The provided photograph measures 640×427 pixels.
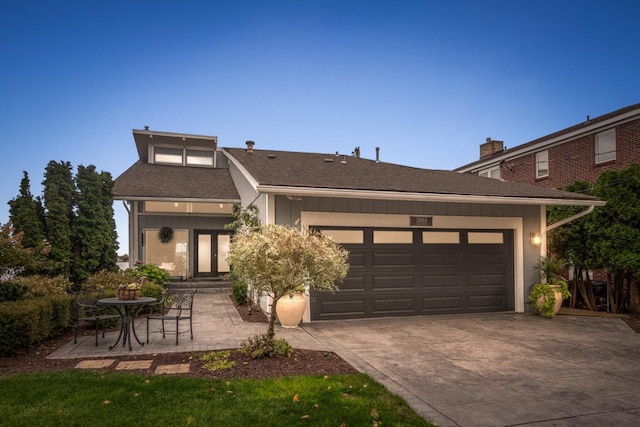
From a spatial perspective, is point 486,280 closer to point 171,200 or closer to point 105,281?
point 105,281

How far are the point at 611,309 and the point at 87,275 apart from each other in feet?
51.2

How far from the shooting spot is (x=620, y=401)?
15.9 feet

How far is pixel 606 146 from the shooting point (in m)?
16.6

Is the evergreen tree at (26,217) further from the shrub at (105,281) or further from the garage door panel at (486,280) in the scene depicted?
the garage door panel at (486,280)

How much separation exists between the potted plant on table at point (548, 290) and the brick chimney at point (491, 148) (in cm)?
1348

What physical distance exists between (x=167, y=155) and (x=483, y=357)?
17.4 m

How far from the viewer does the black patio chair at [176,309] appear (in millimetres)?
7729

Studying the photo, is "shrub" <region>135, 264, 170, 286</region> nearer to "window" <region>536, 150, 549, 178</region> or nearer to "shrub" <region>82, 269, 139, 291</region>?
"shrub" <region>82, 269, 139, 291</region>

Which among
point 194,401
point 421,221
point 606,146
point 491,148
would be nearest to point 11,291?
point 194,401

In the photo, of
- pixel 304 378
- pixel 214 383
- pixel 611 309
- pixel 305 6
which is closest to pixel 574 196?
pixel 611 309

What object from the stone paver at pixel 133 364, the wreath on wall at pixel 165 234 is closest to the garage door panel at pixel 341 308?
the stone paver at pixel 133 364

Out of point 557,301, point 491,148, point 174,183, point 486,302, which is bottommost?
point 486,302

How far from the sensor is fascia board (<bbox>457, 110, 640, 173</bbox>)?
15758 millimetres

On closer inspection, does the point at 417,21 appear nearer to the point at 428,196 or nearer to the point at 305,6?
the point at 305,6
